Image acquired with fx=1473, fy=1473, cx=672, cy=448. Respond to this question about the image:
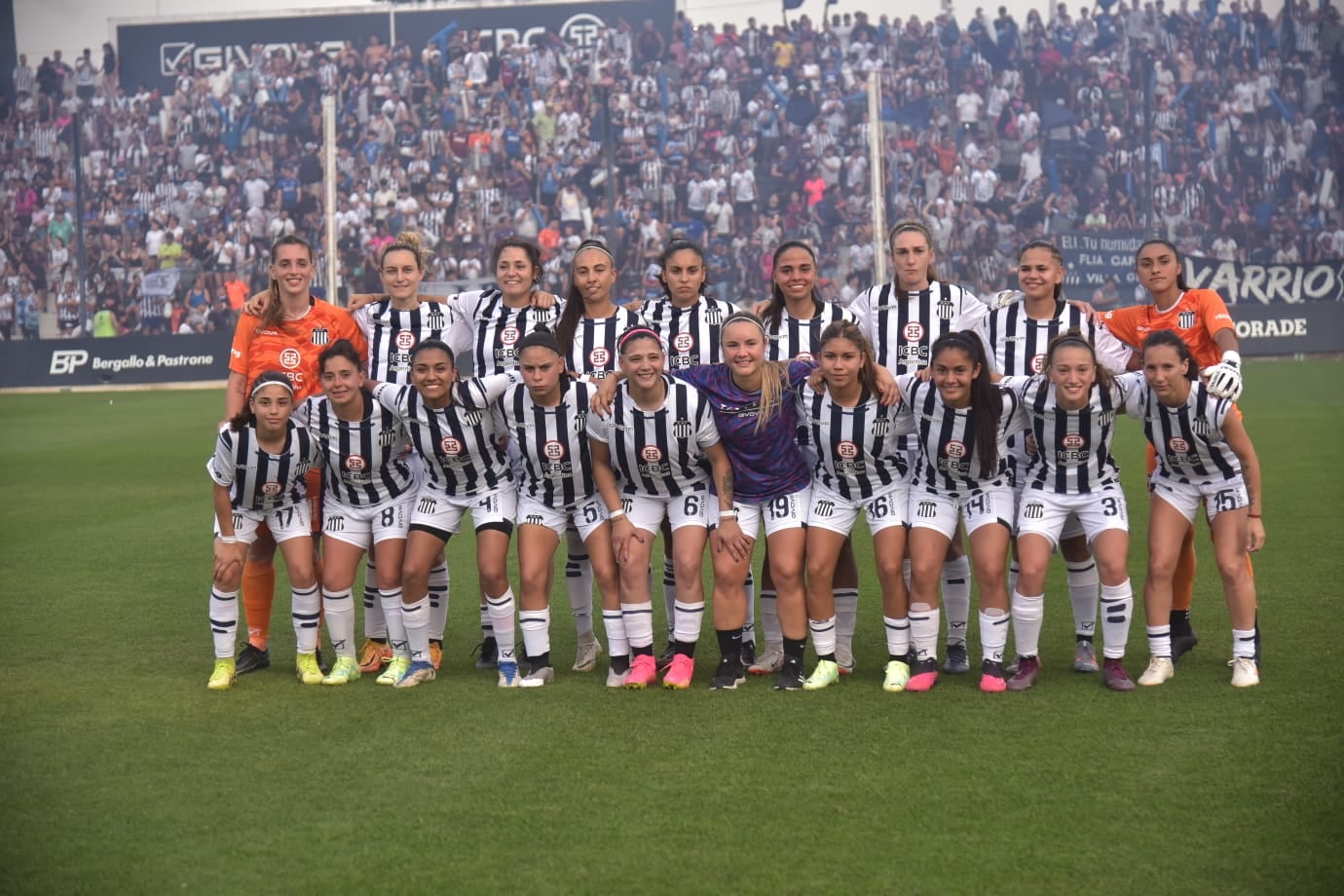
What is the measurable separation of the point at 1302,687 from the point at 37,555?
24.1 ft

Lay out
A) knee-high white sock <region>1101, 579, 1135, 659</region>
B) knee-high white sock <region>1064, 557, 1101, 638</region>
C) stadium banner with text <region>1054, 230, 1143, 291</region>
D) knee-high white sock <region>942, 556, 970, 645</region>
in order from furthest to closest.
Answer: stadium banner with text <region>1054, 230, 1143, 291</region>, knee-high white sock <region>942, 556, 970, 645</region>, knee-high white sock <region>1064, 557, 1101, 638</region>, knee-high white sock <region>1101, 579, 1135, 659</region>

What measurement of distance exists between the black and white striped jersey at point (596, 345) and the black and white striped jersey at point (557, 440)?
0.28 meters

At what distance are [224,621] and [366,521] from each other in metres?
0.68

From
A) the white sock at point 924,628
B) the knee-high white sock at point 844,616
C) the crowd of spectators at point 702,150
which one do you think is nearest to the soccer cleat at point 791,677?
the knee-high white sock at point 844,616

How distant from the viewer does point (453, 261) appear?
26062 millimetres

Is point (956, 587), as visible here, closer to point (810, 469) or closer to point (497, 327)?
point (810, 469)

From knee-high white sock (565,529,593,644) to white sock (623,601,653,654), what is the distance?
1.30ft

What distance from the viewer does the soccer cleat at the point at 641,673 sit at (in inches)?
223

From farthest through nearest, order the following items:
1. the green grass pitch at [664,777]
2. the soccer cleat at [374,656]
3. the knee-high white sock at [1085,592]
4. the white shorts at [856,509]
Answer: the soccer cleat at [374,656] < the knee-high white sock at [1085,592] < the white shorts at [856,509] < the green grass pitch at [664,777]

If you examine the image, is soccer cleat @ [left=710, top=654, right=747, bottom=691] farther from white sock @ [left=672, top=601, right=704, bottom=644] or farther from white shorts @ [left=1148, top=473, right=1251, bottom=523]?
white shorts @ [left=1148, top=473, right=1251, bottom=523]

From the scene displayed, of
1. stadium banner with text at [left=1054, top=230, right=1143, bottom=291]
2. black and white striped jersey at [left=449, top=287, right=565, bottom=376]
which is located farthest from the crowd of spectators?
black and white striped jersey at [left=449, top=287, right=565, bottom=376]

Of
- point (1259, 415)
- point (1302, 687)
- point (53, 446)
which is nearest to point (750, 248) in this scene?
point (1259, 415)

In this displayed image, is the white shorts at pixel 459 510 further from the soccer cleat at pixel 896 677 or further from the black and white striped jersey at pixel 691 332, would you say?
the soccer cleat at pixel 896 677

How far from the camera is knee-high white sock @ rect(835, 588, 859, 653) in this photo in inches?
233
